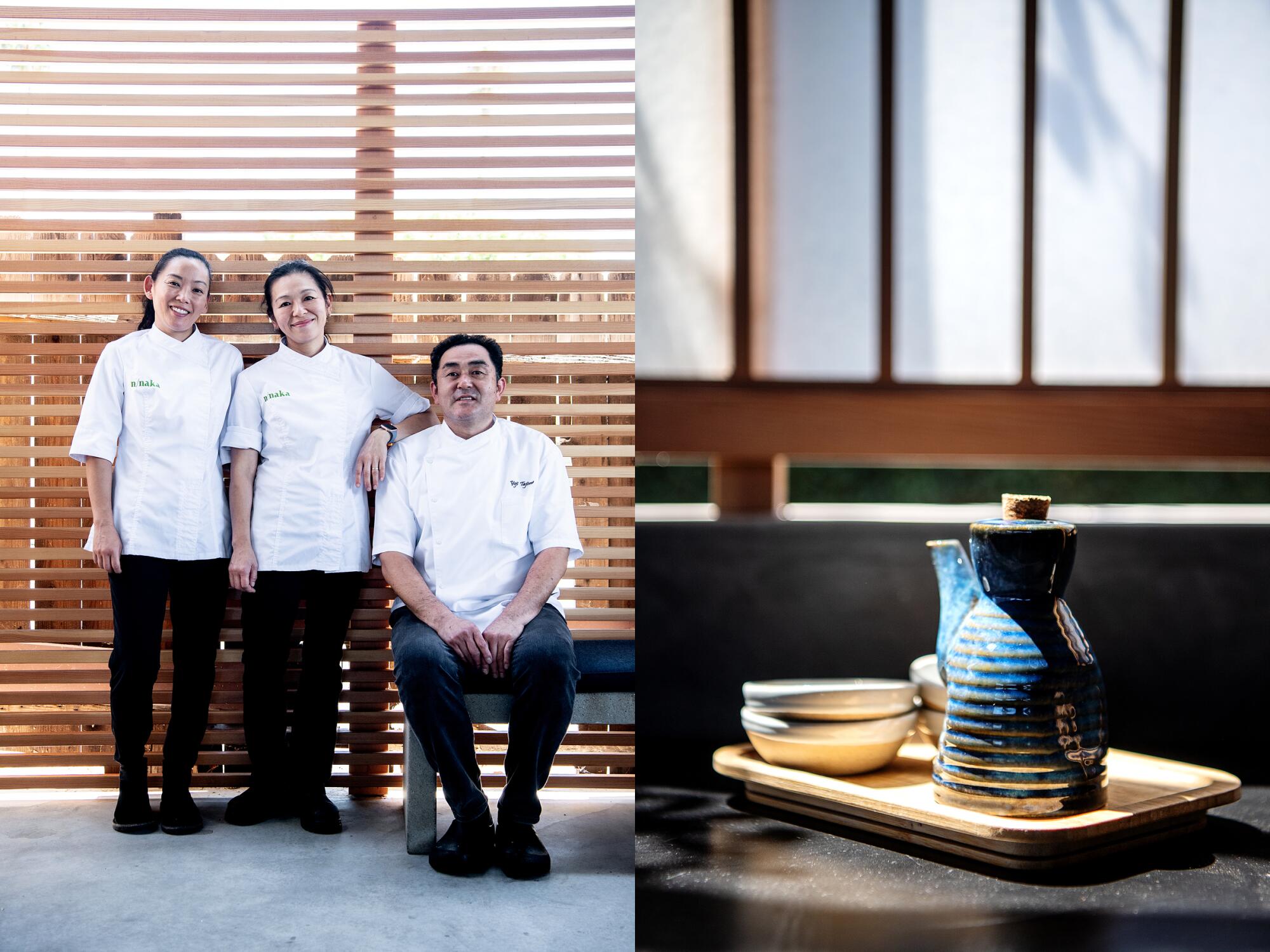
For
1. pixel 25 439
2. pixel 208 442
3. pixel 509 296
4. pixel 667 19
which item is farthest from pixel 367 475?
pixel 667 19

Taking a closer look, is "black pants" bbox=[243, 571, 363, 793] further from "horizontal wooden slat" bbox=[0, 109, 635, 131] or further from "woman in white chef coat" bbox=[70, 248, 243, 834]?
"horizontal wooden slat" bbox=[0, 109, 635, 131]

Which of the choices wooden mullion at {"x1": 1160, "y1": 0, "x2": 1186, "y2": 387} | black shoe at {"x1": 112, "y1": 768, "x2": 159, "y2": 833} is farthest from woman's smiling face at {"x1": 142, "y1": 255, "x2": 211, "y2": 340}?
wooden mullion at {"x1": 1160, "y1": 0, "x2": 1186, "y2": 387}

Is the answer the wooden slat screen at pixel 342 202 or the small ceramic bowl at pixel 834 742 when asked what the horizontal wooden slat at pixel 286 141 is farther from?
the small ceramic bowl at pixel 834 742

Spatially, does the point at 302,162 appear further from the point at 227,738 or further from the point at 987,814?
the point at 987,814

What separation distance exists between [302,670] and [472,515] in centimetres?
40

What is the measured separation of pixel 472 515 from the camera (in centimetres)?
138

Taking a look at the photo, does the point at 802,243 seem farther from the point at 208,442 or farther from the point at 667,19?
the point at 208,442

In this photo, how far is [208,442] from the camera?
1441 millimetres

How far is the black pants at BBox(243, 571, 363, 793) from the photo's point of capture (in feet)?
4.85

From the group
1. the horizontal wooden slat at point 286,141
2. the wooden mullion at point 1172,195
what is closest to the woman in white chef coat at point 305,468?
the horizontal wooden slat at point 286,141

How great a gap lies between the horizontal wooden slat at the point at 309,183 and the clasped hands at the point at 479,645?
2.14ft

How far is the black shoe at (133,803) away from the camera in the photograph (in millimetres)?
1471

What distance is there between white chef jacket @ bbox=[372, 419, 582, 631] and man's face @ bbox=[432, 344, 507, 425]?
29 mm

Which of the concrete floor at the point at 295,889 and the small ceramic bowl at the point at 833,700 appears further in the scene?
the concrete floor at the point at 295,889
